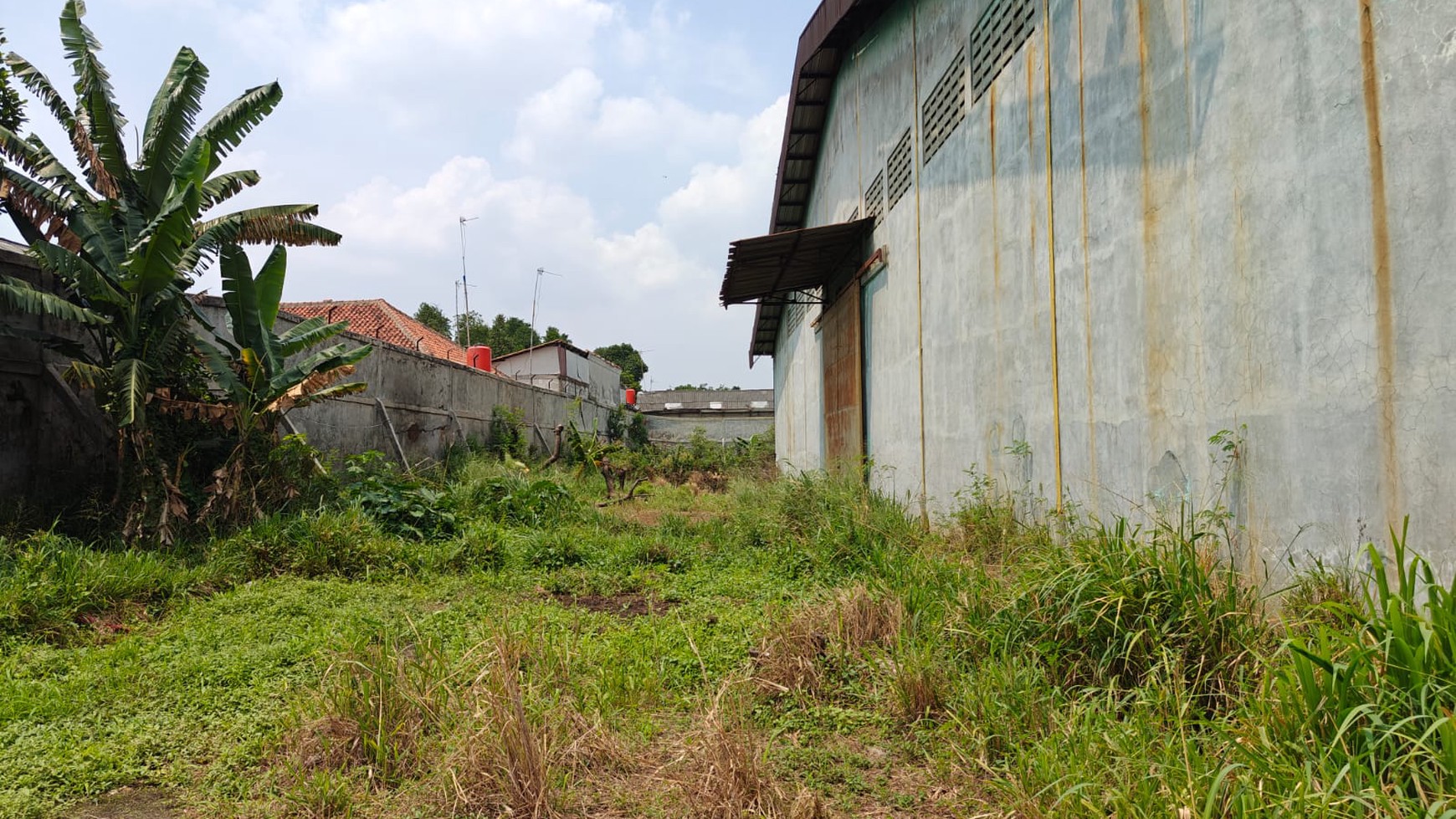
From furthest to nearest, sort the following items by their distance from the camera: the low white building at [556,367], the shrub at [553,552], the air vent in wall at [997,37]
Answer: the low white building at [556,367] < the shrub at [553,552] < the air vent in wall at [997,37]

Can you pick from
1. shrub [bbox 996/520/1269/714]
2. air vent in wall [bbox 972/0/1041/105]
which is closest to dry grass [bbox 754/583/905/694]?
shrub [bbox 996/520/1269/714]

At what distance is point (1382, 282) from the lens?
91.1 inches

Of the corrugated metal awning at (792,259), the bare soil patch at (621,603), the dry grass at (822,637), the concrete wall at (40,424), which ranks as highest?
the corrugated metal awning at (792,259)

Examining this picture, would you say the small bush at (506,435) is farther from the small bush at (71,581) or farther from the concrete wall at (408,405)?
the small bush at (71,581)

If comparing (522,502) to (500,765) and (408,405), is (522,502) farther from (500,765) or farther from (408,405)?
(500,765)

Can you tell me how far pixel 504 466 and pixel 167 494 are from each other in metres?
6.30

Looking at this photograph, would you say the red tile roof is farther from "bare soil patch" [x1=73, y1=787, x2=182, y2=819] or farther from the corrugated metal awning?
"bare soil patch" [x1=73, y1=787, x2=182, y2=819]

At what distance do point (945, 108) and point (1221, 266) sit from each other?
4.07 meters

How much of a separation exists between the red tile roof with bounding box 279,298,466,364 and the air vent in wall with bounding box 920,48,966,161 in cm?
1852

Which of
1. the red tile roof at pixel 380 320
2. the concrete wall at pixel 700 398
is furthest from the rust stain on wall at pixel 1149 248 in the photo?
the concrete wall at pixel 700 398

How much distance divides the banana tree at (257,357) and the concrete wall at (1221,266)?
240 inches

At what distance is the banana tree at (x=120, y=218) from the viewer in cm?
584

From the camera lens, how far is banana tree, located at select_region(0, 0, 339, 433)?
5840mm

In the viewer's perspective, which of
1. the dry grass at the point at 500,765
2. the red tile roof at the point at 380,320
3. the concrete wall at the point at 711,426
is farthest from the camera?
the concrete wall at the point at 711,426
